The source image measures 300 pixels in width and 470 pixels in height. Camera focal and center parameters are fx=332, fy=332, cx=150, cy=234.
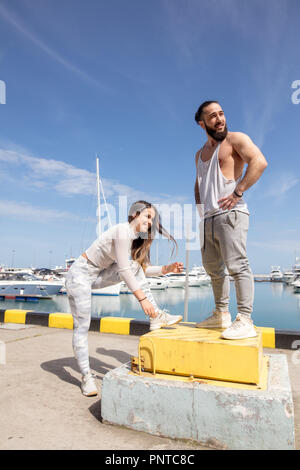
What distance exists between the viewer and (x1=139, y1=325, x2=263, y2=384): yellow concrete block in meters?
1.97

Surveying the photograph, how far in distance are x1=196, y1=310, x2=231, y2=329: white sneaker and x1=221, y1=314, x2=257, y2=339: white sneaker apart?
1.24ft

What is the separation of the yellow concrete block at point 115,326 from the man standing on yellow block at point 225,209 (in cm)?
284

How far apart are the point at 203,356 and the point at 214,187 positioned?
3.85 feet

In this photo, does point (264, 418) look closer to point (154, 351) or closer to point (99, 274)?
point (154, 351)

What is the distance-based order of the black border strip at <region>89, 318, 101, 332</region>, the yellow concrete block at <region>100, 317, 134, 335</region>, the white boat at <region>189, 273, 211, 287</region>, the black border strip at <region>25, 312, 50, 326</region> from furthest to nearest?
the white boat at <region>189, 273, 211, 287</region> < the black border strip at <region>25, 312, 50, 326</region> < the black border strip at <region>89, 318, 101, 332</region> < the yellow concrete block at <region>100, 317, 134, 335</region>

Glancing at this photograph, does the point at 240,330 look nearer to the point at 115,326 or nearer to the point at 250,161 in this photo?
the point at 250,161

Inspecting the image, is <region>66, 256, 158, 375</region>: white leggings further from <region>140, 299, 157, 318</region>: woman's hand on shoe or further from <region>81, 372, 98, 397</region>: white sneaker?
<region>140, 299, 157, 318</region>: woman's hand on shoe

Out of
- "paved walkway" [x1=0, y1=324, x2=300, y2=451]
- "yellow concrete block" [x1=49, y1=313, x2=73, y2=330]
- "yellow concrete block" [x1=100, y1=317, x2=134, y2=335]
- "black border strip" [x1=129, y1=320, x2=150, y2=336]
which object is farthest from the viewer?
"yellow concrete block" [x1=49, y1=313, x2=73, y2=330]

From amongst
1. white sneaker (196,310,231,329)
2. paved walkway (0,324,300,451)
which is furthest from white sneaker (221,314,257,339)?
paved walkway (0,324,300,451)

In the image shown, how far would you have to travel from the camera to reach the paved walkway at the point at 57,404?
1.89 meters

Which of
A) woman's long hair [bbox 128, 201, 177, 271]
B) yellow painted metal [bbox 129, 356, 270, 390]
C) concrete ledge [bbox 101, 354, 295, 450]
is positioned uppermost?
woman's long hair [bbox 128, 201, 177, 271]

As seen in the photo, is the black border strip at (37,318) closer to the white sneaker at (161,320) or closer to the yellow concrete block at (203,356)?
the white sneaker at (161,320)

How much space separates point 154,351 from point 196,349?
0.28 m

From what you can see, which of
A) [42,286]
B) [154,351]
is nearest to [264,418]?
[154,351]
